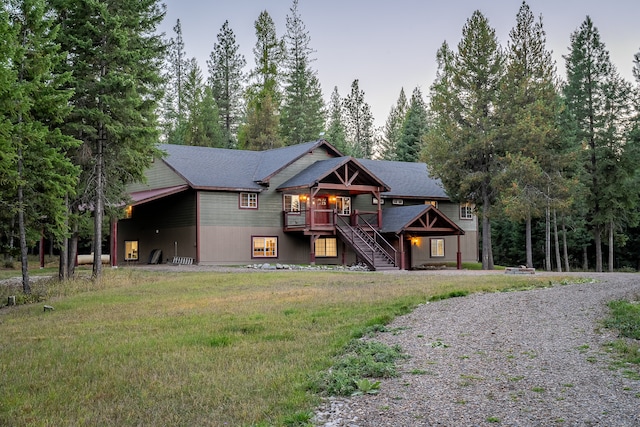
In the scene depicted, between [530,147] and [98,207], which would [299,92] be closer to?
[530,147]

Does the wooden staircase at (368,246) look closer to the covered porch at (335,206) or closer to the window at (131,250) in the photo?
the covered porch at (335,206)

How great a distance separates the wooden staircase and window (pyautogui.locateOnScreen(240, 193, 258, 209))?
15.0ft

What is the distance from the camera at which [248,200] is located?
33.0m

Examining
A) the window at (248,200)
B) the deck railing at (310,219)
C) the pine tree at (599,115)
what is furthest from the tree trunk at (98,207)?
the pine tree at (599,115)

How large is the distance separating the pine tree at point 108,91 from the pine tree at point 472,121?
16.7m

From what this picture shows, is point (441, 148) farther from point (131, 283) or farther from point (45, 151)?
point (45, 151)

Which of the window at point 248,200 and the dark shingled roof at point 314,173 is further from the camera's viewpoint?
the window at point 248,200

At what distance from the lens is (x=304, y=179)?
32.8 metres

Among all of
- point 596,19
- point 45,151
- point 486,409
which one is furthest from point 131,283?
point 596,19

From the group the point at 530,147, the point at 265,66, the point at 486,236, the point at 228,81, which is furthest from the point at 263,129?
the point at 530,147

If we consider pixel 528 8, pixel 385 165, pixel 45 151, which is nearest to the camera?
pixel 45 151

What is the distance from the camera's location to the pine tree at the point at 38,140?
17.1 m

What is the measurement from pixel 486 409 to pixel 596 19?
130 feet

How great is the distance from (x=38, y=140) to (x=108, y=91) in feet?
16.7
